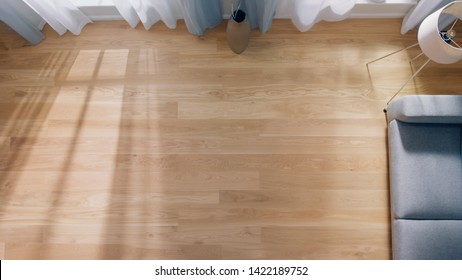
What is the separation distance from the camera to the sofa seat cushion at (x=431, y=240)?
57.5 inches

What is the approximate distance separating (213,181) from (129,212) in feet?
1.81

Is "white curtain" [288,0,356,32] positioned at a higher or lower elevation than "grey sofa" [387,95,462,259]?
higher

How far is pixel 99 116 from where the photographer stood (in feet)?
6.69

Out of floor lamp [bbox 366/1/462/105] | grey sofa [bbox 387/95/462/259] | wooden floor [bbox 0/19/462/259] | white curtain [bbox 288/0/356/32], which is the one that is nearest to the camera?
floor lamp [bbox 366/1/462/105]

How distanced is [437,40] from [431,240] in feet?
3.12

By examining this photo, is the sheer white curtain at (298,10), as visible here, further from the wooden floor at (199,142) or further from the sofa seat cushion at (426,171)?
the sofa seat cushion at (426,171)

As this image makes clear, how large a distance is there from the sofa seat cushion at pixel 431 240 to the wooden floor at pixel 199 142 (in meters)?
0.29

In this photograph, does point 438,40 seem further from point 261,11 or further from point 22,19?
point 22,19

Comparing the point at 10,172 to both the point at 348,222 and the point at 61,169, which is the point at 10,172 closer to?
the point at 61,169

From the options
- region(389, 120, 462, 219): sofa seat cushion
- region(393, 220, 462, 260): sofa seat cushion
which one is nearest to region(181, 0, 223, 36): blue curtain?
region(389, 120, 462, 219): sofa seat cushion

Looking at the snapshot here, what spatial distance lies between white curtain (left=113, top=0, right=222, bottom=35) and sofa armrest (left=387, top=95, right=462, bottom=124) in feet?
4.32

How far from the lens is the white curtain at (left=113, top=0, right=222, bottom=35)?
1.91m

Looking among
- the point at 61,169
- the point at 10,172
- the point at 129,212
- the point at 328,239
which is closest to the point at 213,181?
the point at 129,212

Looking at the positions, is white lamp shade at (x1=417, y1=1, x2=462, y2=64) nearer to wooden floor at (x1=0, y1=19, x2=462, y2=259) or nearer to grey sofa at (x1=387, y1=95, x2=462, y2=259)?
grey sofa at (x1=387, y1=95, x2=462, y2=259)
